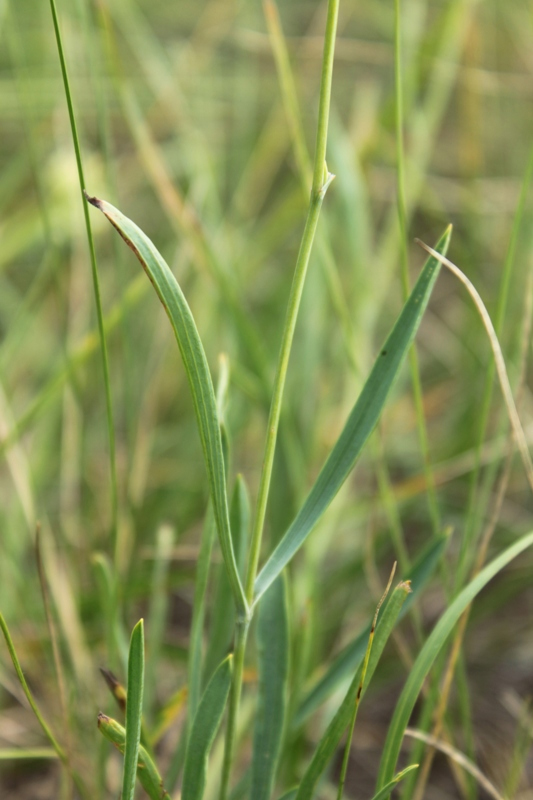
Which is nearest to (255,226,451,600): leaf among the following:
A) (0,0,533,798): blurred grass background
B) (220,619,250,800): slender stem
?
(220,619,250,800): slender stem

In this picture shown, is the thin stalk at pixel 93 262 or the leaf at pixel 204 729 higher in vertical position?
the thin stalk at pixel 93 262

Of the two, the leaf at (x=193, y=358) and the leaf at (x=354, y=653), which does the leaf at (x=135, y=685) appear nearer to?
the leaf at (x=193, y=358)

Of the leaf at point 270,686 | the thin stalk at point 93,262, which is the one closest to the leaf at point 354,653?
the leaf at point 270,686

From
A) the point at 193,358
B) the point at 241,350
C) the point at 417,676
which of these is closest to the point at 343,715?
the point at 417,676

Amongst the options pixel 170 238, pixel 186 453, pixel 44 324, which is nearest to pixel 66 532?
pixel 186 453

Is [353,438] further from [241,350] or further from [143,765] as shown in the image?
[241,350]

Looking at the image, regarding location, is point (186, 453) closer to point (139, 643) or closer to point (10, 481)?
point (10, 481)
